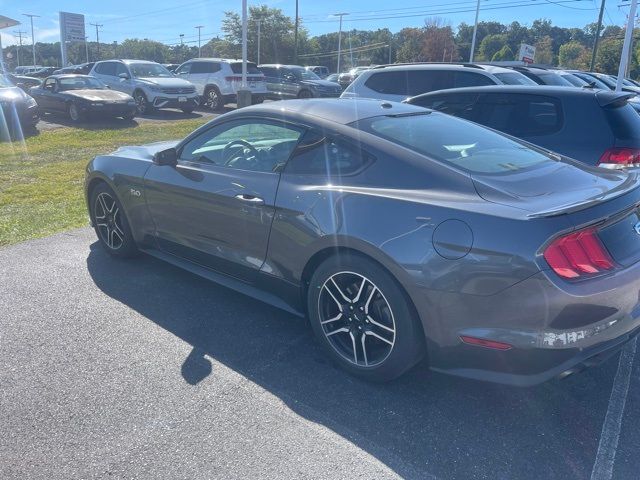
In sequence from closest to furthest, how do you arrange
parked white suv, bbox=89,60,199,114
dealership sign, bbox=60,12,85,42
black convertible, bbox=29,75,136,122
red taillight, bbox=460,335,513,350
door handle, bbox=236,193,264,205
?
red taillight, bbox=460,335,513,350 → door handle, bbox=236,193,264,205 → black convertible, bbox=29,75,136,122 → parked white suv, bbox=89,60,199,114 → dealership sign, bbox=60,12,85,42

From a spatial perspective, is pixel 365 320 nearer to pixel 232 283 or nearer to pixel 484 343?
pixel 484 343

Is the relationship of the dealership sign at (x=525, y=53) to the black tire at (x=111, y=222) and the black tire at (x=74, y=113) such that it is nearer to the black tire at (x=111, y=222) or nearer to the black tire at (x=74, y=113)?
the black tire at (x=74, y=113)

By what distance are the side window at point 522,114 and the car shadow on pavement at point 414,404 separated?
3002 mm

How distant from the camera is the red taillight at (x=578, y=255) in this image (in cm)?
252

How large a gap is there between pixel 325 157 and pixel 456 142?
831 millimetres

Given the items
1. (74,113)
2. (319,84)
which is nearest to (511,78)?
(74,113)

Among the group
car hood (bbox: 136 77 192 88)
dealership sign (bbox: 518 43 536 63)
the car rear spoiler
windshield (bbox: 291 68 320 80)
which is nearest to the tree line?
dealership sign (bbox: 518 43 536 63)

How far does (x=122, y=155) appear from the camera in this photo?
15.8 feet

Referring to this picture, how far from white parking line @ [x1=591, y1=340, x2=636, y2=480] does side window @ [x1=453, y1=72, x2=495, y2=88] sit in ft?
22.6

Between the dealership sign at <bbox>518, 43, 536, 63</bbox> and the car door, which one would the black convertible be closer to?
the car door

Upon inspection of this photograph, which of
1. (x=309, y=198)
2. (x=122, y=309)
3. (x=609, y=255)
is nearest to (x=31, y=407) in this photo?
(x=122, y=309)

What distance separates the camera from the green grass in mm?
6312

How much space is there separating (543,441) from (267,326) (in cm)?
189

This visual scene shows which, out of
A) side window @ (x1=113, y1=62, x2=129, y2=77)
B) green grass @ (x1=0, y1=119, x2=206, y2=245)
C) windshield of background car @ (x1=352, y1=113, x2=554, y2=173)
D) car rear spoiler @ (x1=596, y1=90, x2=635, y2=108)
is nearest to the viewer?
windshield of background car @ (x1=352, y1=113, x2=554, y2=173)
